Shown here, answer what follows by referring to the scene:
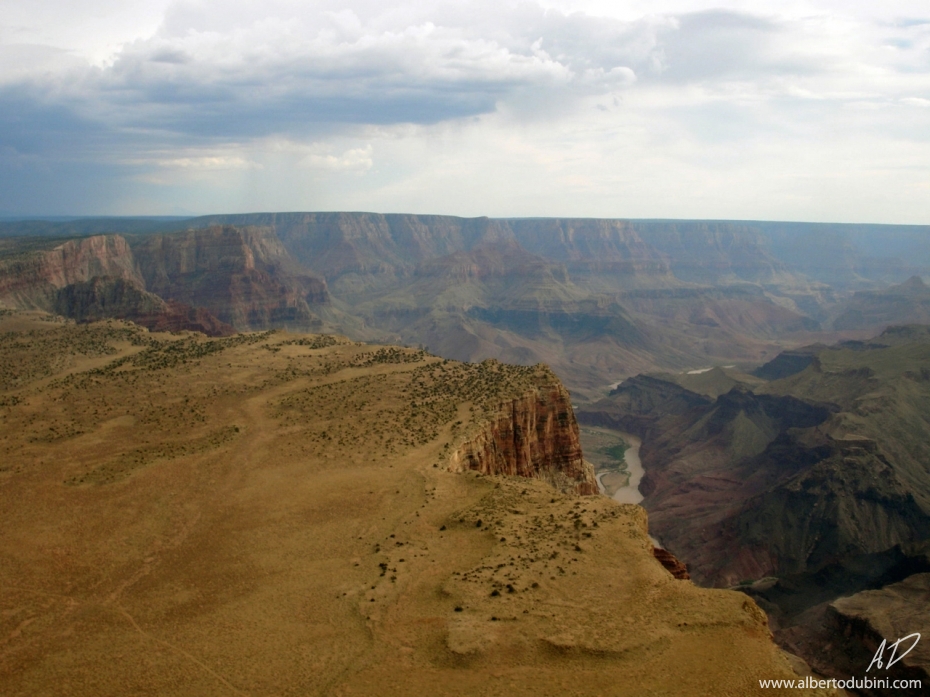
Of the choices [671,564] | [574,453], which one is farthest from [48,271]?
[671,564]

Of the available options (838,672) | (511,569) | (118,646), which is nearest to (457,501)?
(511,569)

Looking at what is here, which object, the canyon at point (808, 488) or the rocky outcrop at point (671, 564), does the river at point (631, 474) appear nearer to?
the canyon at point (808, 488)

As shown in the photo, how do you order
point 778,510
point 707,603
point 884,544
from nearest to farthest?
1. point 707,603
2. point 884,544
3. point 778,510

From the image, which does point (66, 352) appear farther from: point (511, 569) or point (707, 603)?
point (707, 603)

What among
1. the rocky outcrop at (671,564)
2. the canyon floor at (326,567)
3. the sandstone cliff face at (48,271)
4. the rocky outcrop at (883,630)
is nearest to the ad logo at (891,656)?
the rocky outcrop at (883,630)

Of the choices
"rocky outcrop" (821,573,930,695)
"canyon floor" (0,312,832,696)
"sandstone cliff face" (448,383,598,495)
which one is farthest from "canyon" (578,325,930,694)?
"canyon floor" (0,312,832,696)

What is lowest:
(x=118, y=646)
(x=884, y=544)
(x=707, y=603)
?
(x=884, y=544)

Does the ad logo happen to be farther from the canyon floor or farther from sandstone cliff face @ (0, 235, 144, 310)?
sandstone cliff face @ (0, 235, 144, 310)
